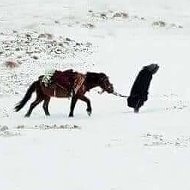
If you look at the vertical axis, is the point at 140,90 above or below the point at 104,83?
below

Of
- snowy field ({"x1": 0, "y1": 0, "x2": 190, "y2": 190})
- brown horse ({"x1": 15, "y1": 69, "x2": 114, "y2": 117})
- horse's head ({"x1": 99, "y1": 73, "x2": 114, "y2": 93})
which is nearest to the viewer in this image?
snowy field ({"x1": 0, "y1": 0, "x2": 190, "y2": 190})

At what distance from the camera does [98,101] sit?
74.3 ft

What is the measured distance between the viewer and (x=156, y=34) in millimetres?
35562

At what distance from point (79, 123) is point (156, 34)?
19.1 m

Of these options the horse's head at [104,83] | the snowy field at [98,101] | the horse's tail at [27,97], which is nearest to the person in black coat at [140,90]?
the snowy field at [98,101]

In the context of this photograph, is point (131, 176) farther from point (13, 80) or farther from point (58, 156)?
point (13, 80)

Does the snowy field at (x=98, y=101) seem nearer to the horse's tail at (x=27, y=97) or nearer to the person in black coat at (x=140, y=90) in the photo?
the horse's tail at (x=27, y=97)

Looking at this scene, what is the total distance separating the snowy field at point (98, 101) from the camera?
452 inches

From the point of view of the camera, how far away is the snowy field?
11.5 meters

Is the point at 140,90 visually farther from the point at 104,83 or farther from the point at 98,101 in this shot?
the point at 98,101

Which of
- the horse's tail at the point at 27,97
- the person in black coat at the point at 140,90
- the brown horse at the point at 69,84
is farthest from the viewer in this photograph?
the person in black coat at the point at 140,90

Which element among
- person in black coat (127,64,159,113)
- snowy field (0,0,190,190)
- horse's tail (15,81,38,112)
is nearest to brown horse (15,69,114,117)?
horse's tail (15,81,38,112)

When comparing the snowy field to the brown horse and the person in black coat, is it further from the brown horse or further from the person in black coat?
the brown horse

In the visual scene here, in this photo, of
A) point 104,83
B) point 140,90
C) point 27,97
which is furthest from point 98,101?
point 27,97
